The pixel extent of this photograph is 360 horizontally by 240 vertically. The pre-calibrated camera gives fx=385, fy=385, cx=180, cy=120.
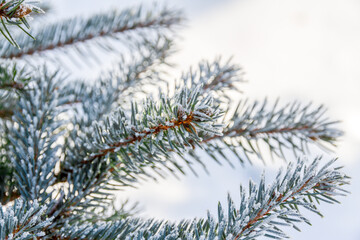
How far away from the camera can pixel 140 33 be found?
3.38 ft

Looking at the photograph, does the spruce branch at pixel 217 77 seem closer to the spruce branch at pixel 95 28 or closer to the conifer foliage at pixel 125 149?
the conifer foliage at pixel 125 149

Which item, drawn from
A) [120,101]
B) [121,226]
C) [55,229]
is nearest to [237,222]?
[121,226]

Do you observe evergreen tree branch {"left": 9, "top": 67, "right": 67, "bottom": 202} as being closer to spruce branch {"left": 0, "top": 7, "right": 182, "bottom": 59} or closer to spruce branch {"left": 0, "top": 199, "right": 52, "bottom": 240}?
spruce branch {"left": 0, "top": 199, "right": 52, "bottom": 240}

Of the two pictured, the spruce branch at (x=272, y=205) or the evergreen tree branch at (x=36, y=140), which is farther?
the evergreen tree branch at (x=36, y=140)

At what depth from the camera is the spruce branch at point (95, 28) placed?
3.13ft

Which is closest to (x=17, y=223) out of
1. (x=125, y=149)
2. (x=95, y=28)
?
(x=125, y=149)

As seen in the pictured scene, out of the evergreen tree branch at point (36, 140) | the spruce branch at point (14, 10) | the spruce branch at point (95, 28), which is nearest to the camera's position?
the spruce branch at point (14, 10)

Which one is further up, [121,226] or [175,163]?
[175,163]

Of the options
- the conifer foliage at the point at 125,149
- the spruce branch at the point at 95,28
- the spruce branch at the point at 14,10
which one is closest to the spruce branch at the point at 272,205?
the conifer foliage at the point at 125,149

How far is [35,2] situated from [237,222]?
311 millimetres

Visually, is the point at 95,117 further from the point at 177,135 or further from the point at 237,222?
the point at 237,222

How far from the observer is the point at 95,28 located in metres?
1.00

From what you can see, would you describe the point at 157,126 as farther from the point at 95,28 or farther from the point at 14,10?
the point at 95,28

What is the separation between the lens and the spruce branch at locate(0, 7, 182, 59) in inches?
37.5
